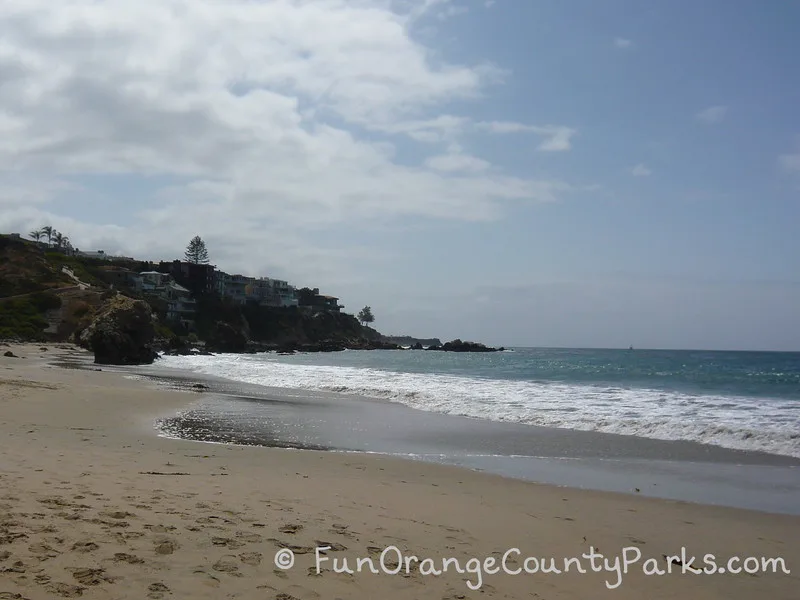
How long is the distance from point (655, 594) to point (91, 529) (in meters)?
5.18

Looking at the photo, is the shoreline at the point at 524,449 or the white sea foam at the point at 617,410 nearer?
the shoreline at the point at 524,449

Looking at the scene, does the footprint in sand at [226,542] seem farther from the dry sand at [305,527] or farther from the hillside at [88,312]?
the hillside at [88,312]

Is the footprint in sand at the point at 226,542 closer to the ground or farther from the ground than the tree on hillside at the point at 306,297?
closer to the ground

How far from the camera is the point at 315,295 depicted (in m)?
176

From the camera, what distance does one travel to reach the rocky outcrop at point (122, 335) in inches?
1860

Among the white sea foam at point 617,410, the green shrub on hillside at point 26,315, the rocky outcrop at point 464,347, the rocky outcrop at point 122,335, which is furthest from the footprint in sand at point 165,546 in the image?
the rocky outcrop at point 464,347

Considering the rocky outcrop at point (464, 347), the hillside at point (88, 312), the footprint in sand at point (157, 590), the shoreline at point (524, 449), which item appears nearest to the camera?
the footprint in sand at point (157, 590)

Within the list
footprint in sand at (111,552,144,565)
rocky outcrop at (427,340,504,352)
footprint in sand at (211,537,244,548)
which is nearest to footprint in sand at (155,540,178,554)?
footprint in sand at (111,552,144,565)

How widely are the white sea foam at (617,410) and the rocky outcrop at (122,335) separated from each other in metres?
23.0

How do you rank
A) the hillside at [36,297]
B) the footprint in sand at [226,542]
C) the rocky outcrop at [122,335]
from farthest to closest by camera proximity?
the hillside at [36,297]
the rocky outcrop at [122,335]
the footprint in sand at [226,542]

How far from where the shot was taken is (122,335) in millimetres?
48594

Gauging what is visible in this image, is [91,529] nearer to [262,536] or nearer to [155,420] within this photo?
[262,536]

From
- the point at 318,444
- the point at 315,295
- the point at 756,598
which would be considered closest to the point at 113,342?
the point at 318,444

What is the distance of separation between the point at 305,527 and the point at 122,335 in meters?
47.2
